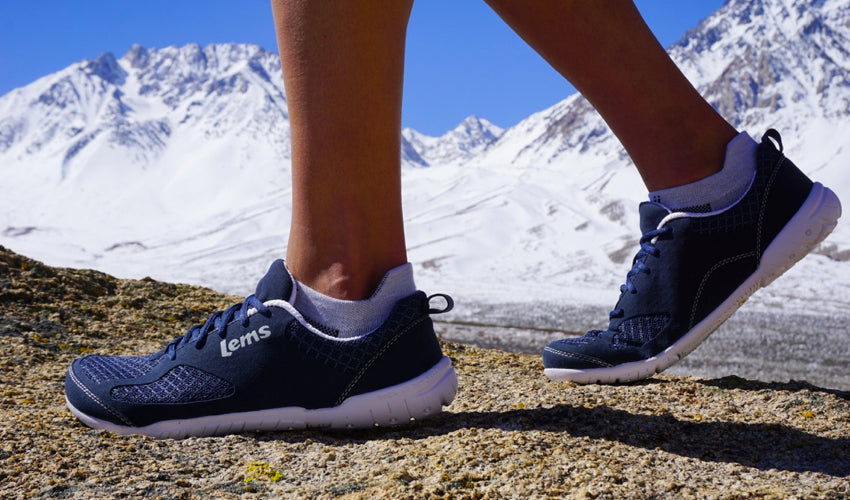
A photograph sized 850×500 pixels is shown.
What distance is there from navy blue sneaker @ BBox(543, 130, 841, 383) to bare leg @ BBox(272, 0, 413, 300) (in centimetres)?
62

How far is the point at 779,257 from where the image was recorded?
1.53 metres

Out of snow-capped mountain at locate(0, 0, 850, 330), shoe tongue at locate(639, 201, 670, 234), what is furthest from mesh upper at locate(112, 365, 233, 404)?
snow-capped mountain at locate(0, 0, 850, 330)

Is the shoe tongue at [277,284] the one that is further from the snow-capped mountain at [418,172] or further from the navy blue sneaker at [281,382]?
the snow-capped mountain at [418,172]

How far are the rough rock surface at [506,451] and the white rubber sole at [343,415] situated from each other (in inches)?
1.0

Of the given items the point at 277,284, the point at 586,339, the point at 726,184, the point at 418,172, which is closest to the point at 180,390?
the point at 277,284

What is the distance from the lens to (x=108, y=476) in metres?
1.07

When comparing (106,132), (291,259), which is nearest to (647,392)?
(291,259)

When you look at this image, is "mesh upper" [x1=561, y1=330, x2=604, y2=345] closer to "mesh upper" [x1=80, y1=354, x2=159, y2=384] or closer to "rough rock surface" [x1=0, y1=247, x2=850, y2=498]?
"rough rock surface" [x1=0, y1=247, x2=850, y2=498]

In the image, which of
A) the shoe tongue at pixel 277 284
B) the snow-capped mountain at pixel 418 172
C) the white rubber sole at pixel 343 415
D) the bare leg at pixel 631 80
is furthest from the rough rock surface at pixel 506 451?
the snow-capped mountain at pixel 418 172

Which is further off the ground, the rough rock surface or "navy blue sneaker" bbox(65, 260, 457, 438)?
"navy blue sneaker" bbox(65, 260, 457, 438)

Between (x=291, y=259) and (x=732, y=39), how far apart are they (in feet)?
403

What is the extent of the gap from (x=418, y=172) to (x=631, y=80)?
66.3 meters

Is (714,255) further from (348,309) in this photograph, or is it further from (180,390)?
A: (180,390)

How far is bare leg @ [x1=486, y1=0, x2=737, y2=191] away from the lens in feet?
4.66
